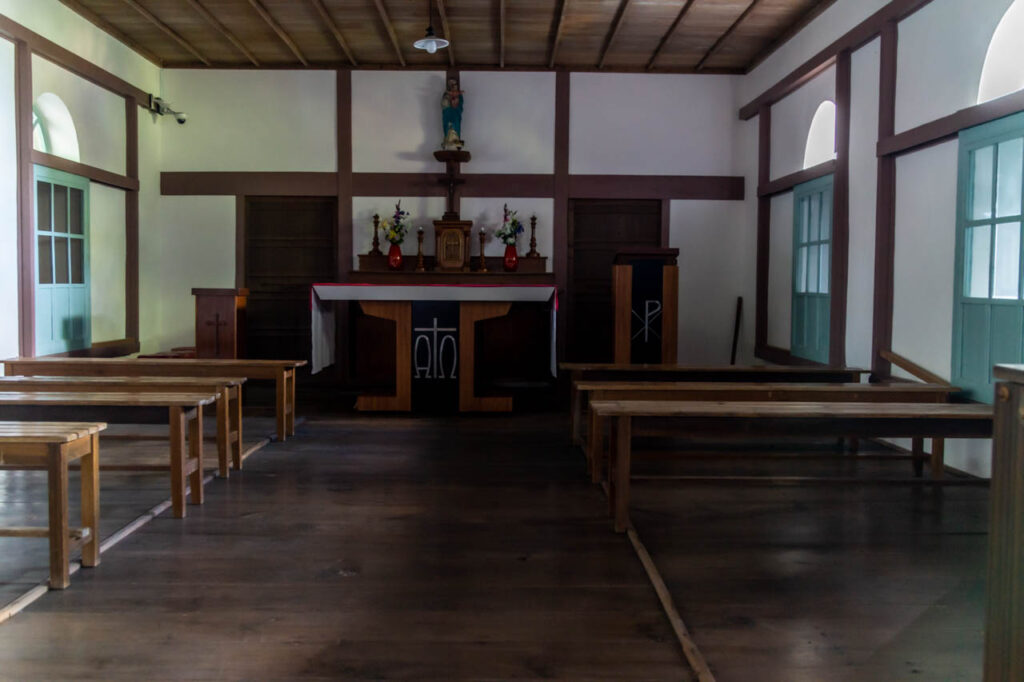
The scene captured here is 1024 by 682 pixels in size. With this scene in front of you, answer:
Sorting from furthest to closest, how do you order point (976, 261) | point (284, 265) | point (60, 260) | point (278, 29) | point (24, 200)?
point (284, 265) < point (278, 29) < point (60, 260) < point (24, 200) < point (976, 261)

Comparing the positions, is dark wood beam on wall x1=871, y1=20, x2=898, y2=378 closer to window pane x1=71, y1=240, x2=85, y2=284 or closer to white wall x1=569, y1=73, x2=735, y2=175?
white wall x1=569, y1=73, x2=735, y2=175

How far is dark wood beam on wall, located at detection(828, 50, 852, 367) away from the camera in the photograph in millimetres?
6703

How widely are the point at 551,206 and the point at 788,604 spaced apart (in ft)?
22.4

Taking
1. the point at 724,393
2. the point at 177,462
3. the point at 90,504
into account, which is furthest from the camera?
the point at 724,393

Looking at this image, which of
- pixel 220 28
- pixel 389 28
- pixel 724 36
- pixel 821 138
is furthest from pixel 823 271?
pixel 220 28

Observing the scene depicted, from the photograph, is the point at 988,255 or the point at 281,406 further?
the point at 281,406

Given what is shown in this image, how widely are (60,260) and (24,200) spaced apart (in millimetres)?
904

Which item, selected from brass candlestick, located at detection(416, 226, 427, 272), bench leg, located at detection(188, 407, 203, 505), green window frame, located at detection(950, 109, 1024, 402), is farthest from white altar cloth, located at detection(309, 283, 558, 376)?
green window frame, located at detection(950, 109, 1024, 402)

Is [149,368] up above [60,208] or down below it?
below

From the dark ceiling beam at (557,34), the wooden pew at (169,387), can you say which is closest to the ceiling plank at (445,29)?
the dark ceiling beam at (557,34)

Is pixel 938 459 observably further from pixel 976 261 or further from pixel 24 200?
pixel 24 200

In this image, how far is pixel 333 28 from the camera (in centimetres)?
780

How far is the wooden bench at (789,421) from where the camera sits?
3.71m

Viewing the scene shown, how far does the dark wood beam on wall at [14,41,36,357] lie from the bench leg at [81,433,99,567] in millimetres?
3811
